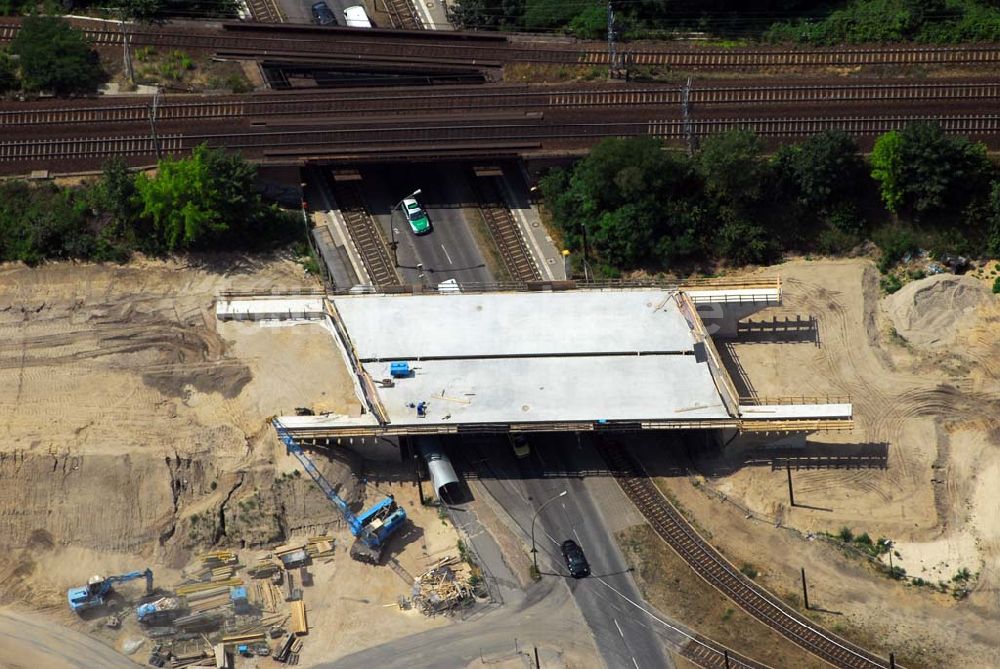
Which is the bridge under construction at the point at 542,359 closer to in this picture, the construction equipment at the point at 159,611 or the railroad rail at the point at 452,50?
the construction equipment at the point at 159,611

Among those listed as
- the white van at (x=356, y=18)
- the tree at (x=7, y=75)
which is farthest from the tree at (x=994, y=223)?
the tree at (x=7, y=75)

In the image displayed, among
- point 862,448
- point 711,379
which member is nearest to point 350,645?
point 711,379

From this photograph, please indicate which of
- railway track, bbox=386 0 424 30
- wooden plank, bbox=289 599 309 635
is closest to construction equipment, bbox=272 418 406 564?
wooden plank, bbox=289 599 309 635

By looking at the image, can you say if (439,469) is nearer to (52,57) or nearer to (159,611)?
(159,611)

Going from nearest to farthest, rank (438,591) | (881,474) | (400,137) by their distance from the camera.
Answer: (438,591) → (881,474) → (400,137)

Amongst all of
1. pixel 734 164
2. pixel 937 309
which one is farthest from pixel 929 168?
pixel 734 164

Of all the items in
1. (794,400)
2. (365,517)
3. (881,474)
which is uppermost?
(794,400)
